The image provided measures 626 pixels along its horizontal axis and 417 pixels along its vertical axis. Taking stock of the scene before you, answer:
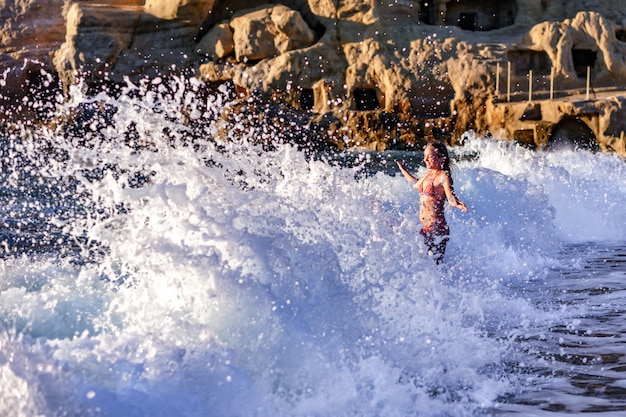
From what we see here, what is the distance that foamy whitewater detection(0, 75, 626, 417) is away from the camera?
360 centimetres

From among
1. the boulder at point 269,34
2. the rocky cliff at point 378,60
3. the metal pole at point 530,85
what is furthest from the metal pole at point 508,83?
the boulder at point 269,34

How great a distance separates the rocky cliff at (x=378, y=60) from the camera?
22.6 meters

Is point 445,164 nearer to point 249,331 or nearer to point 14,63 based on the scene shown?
point 249,331

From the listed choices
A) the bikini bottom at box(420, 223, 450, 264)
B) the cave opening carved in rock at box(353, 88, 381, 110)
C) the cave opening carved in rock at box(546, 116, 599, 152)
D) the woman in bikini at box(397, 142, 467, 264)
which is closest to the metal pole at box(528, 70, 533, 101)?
the cave opening carved in rock at box(546, 116, 599, 152)

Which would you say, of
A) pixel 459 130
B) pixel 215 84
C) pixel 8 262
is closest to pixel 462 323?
pixel 8 262

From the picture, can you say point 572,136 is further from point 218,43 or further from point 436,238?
point 436,238

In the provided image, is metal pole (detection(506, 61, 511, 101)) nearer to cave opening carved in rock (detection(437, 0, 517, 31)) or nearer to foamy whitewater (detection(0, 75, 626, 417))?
cave opening carved in rock (detection(437, 0, 517, 31))

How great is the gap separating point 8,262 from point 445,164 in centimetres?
346

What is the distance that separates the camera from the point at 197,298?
14.3 ft

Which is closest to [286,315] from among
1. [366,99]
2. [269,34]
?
[269,34]

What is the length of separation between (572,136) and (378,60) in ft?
17.5

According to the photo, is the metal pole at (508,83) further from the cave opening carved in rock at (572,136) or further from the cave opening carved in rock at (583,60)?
the cave opening carved in rock at (583,60)

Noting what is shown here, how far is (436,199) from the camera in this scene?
6.74 m

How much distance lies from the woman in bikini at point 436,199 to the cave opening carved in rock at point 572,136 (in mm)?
15402
